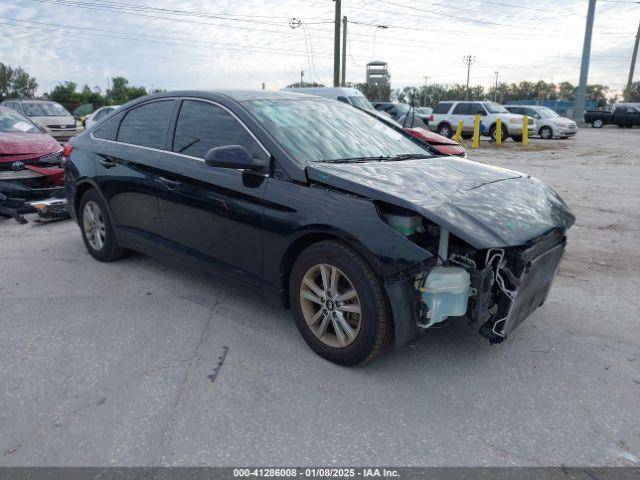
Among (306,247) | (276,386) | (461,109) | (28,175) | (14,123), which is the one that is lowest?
(276,386)

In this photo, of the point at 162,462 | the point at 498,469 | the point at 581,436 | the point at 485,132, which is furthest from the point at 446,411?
the point at 485,132

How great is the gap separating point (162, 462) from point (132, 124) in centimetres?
331

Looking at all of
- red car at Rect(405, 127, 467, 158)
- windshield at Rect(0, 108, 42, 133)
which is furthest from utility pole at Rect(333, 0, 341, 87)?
windshield at Rect(0, 108, 42, 133)

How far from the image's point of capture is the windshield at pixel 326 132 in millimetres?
3602

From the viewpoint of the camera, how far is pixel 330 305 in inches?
125

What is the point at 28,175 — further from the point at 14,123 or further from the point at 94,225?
the point at 94,225

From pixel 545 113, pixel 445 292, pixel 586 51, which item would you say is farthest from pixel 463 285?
pixel 586 51

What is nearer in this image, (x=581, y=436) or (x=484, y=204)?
(x=581, y=436)

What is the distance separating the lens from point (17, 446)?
2.52 metres

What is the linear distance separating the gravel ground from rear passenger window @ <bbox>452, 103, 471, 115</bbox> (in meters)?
21.0

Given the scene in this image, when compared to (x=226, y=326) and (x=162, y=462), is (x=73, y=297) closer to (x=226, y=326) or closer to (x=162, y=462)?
(x=226, y=326)

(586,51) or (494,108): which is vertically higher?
(586,51)

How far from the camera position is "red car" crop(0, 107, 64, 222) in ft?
23.2

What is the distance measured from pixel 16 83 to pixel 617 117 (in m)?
65.1
